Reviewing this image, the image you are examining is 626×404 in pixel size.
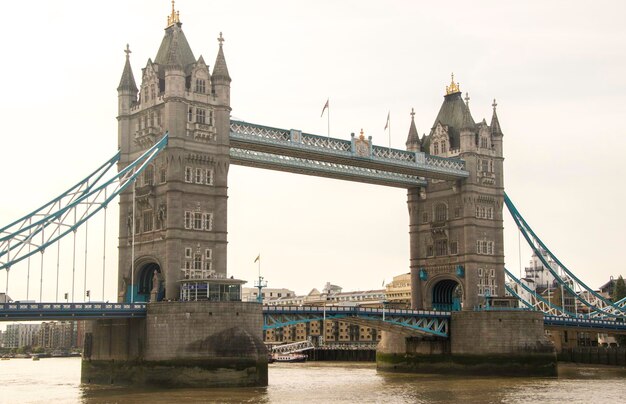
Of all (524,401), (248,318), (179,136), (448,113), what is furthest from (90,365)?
(448,113)

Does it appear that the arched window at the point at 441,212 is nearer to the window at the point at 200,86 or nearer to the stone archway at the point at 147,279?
the window at the point at 200,86

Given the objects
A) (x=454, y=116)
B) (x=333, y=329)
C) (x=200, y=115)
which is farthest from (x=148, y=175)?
(x=333, y=329)

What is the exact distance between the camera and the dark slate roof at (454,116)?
97.1 m

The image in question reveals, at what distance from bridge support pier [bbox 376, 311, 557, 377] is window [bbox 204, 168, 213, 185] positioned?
29012mm

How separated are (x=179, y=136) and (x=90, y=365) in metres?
18.9

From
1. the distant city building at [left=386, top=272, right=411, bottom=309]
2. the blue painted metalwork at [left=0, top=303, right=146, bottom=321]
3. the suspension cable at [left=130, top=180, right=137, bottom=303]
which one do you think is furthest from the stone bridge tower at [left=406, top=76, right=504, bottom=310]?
the distant city building at [left=386, top=272, right=411, bottom=309]

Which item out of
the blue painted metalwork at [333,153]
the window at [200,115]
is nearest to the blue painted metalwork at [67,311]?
the window at [200,115]

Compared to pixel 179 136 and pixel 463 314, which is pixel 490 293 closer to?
pixel 463 314

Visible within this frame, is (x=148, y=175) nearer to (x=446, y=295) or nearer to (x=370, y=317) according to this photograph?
(x=370, y=317)

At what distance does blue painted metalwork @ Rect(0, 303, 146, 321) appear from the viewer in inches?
2445

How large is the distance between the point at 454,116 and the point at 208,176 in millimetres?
33989

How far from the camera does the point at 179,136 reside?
2896 inches

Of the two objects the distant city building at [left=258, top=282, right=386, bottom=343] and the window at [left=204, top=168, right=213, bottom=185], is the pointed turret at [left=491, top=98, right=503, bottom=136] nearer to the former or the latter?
the window at [left=204, top=168, right=213, bottom=185]

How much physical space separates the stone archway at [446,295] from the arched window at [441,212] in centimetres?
633
